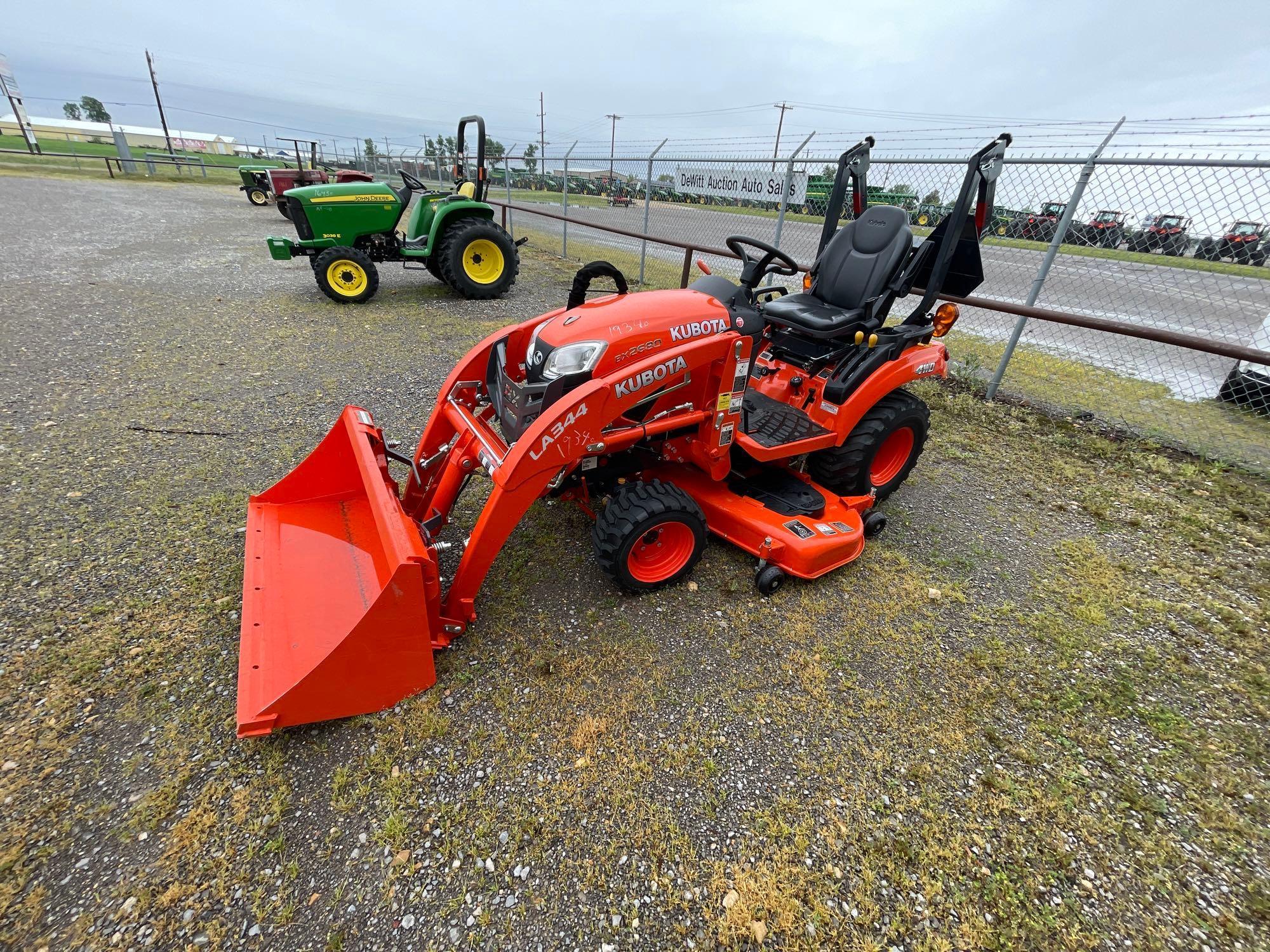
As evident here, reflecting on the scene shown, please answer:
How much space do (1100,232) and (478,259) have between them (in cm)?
716

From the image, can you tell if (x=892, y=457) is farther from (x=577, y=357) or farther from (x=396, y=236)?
(x=396, y=236)

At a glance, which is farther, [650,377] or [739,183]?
[739,183]

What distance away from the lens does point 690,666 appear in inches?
99.2

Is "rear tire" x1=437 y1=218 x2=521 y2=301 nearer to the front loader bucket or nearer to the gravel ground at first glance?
the gravel ground

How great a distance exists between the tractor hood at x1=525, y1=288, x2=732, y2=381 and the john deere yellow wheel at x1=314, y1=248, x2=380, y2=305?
5907 mm

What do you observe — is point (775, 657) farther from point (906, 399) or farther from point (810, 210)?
point (810, 210)

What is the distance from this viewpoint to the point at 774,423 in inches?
131

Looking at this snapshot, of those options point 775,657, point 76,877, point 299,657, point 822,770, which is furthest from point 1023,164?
A: point 76,877

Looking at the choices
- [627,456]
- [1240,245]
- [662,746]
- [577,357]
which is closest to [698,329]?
[577,357]

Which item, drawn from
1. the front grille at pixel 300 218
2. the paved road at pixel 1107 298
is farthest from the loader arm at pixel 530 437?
the front grille at pixel 300 218

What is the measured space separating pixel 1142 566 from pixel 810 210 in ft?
18.3

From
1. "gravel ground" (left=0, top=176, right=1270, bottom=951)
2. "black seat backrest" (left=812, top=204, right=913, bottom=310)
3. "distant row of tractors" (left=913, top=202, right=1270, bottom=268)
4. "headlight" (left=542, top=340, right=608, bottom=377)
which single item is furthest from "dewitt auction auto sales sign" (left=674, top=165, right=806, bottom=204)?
"headlight" (left=542, top=340, right=608, bottom=377)

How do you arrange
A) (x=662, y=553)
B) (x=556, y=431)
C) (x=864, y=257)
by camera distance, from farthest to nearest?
(x=864, y=257) → (x=662, y=553) → (x=556, y=431)

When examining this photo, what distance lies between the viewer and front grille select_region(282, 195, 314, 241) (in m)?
7.32
